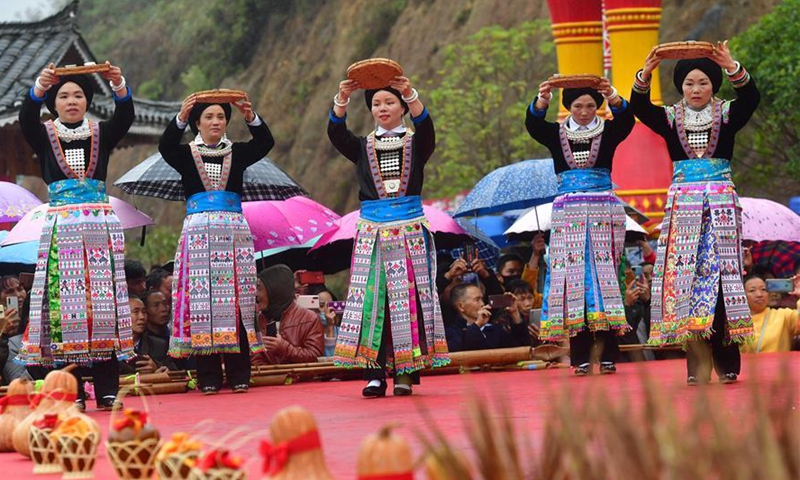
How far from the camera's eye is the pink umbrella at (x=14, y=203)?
543 inches

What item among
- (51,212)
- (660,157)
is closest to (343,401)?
(51,212)

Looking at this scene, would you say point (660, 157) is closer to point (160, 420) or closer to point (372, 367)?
point (372, 367)

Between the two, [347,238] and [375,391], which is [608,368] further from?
[347,238]

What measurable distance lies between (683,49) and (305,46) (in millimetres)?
36571

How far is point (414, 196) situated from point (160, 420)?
84.1 inches

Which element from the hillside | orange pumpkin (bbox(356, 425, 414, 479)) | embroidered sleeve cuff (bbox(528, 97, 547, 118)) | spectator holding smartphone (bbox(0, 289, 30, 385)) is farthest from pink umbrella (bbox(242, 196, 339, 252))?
the hillside

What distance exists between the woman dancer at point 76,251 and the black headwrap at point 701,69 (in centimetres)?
328

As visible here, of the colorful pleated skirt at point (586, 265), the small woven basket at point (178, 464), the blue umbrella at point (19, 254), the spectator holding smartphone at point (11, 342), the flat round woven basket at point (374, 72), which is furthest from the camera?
the blue umbrella at point (19, 254)

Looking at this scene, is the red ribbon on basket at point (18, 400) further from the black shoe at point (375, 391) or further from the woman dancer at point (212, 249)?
the woman dancer at point (212, 249)

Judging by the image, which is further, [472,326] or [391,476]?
[472,326]

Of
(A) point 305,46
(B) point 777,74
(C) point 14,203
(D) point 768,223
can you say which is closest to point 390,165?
(D) point 768,223

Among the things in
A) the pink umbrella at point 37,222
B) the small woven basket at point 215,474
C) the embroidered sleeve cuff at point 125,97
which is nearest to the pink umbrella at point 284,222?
the pink umbrella at point 37,222

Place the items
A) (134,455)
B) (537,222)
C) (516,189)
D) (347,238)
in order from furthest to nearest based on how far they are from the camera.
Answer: (516,189)
(537,222)
(347,238)
(134,455)

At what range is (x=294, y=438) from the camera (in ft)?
13.1
